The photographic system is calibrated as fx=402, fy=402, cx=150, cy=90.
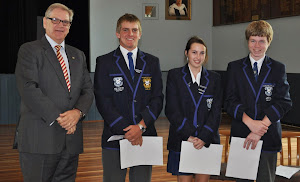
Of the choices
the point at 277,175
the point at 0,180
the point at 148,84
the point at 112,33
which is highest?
the point at 112,33

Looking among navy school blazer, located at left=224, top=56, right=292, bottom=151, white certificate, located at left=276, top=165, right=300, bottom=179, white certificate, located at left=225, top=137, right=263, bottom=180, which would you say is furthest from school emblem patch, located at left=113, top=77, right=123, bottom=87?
white certificate, located at left=276, top=165, right=300, bottom=179

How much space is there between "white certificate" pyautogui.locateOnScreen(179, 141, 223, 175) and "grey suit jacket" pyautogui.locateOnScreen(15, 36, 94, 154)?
31.4 inches

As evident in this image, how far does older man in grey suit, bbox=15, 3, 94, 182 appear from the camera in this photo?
2.70m

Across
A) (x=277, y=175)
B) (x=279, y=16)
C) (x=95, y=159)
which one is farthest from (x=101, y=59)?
(x=279, y=16)

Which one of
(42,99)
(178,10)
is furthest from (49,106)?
(178,10)

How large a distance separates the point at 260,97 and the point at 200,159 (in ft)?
2.11

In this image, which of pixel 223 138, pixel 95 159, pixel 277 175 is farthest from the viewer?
pixel 223 138

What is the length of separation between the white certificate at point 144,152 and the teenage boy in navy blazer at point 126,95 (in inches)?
2.0

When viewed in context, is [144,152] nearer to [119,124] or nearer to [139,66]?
[119,124]

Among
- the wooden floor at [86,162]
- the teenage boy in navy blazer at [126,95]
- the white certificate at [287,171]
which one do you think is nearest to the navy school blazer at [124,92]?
the teenage boy in navy blazer at [126,95]

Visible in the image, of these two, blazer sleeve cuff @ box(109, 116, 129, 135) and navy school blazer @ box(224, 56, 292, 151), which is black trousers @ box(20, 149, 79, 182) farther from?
navy school blazer @ box(224, 56, 292, 151)

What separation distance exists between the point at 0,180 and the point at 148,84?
8.64 ft

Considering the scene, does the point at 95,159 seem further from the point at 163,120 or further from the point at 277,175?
the point at 163,120

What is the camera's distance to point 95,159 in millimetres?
5695
